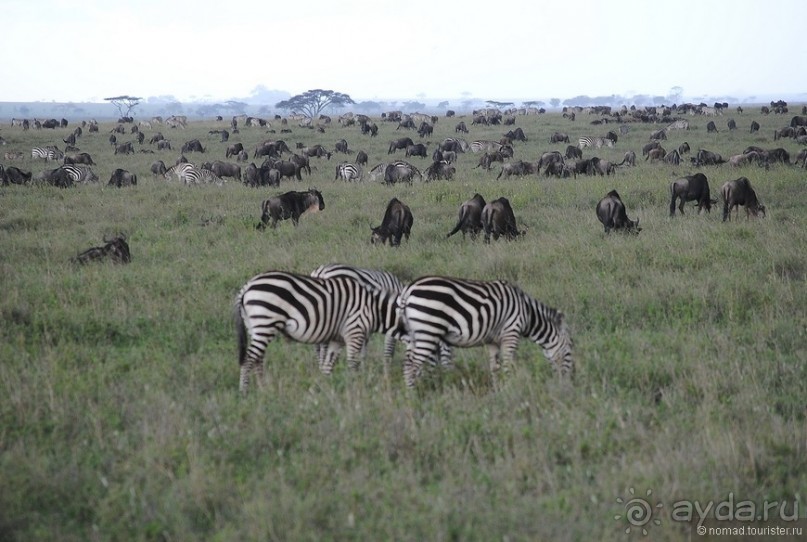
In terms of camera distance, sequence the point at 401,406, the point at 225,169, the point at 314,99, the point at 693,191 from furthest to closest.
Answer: the point at 314,99
the point at 225,169
the point at 693,191
the point at 401,406

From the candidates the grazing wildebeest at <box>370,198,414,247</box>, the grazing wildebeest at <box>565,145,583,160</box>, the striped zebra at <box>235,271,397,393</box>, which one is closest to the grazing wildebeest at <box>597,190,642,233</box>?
the grazing wildebeest at <box>370,198,414,247</box>

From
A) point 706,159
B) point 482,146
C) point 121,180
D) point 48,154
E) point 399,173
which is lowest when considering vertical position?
point 121,180

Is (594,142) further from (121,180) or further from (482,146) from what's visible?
(121,180)

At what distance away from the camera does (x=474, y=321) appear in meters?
6.98

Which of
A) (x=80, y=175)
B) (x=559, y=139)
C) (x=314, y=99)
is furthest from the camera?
(x=314, y=99)

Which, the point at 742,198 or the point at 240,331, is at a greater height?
the point at 742,198

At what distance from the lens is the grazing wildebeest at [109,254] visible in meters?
12.6

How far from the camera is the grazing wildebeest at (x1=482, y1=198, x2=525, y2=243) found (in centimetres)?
1441

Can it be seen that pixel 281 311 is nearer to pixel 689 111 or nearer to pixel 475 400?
pixel 475 400

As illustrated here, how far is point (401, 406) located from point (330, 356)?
150 centimetres

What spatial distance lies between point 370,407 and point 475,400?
0.94 metres

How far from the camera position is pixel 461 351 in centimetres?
852

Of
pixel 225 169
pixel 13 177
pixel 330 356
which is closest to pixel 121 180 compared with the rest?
pixel 13 177

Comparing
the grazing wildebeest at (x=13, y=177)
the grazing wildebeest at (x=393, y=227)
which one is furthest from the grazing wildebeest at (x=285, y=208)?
the grazing wildebeest at (x=13, y=177)
